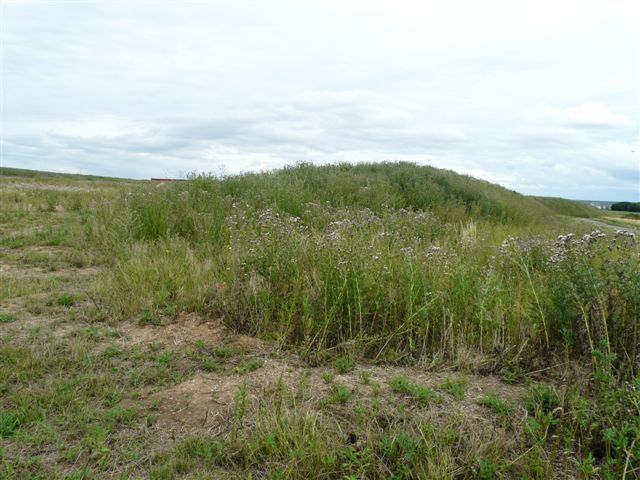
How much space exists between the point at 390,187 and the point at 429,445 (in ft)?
32.9

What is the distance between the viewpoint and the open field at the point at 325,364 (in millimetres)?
2469

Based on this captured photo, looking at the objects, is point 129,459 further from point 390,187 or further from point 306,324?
point 390,187

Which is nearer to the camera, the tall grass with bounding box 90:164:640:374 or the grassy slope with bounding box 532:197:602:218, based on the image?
the tall grass with bounding box 90:164:640:374

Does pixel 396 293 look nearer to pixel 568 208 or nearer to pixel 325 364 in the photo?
pixel 325 364

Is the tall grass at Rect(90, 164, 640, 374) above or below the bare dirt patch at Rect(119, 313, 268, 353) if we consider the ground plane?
above

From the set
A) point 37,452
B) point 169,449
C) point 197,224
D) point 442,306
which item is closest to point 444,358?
point 442,306

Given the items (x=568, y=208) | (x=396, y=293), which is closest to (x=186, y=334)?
(x=396, y=293)

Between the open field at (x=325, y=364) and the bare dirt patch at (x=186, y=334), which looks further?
the bare dirt patch at (x=186, y=334)

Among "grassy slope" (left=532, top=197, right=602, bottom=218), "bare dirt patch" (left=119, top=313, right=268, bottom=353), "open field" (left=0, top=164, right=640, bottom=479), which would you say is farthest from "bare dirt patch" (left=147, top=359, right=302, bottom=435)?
"grassy slope" (left=532, top=197, right=602, bottom=218)

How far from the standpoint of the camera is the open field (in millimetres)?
2469

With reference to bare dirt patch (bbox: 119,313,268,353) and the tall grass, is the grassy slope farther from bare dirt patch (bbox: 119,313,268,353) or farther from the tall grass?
bare dirt patch (bbox: 119,313,268,353)

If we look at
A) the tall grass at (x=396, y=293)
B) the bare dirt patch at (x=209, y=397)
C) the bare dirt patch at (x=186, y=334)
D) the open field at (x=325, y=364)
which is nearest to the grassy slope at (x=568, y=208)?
the tall grass at (x=396, y=293)

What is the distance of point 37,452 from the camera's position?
258cm

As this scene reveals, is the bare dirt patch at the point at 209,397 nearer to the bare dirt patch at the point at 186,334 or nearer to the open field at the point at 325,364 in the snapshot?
the open field at the point at 325,364
